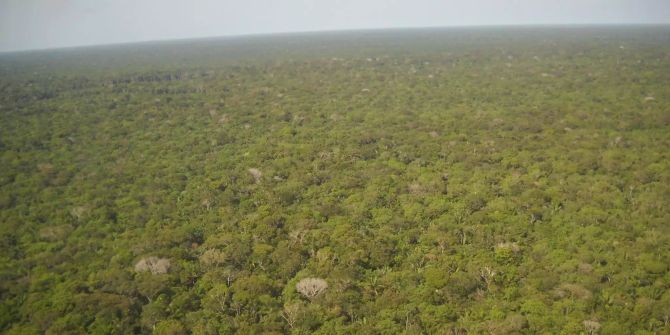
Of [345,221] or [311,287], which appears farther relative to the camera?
[345,221]

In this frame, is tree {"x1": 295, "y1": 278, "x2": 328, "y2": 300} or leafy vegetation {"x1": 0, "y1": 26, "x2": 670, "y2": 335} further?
tree {"x1": 295, "y1": 278, "x2": 328, "y2": 300}

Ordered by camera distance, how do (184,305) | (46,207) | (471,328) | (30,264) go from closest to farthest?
(471,328)
(184,305)
(30,264)
(46,207)

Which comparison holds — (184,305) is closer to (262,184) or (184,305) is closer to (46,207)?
(262,184)

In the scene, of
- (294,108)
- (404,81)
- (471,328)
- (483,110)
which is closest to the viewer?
(471,328)

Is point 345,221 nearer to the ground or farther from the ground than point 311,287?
farther from the ground

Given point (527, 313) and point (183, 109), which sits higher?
point (183, 109)

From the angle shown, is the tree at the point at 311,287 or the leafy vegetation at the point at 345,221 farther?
the tree at the point at 311,287

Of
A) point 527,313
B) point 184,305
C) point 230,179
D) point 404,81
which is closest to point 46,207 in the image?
point 230,179

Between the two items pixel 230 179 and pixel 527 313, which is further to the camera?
pixel 230 179
